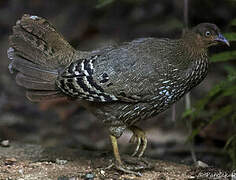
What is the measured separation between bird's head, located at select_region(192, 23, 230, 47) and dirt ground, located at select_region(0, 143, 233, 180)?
5.21 ft

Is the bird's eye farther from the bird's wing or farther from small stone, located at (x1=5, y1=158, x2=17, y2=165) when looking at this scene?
small stone, located at (x1=5, y1=158, x2=17, y2=165)

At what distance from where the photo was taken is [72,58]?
5926 millimetres

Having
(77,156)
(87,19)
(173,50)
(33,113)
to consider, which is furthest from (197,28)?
(87,19)

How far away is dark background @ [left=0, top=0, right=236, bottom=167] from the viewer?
8.63 m

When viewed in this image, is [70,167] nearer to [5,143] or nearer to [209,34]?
[5,143]

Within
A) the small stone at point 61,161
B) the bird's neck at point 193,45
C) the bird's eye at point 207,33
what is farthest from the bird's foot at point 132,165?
the bird's eye at point 207,33

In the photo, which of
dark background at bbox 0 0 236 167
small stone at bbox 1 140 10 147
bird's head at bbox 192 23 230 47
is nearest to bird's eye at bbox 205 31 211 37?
bird's head at bbox 192 23 230 47

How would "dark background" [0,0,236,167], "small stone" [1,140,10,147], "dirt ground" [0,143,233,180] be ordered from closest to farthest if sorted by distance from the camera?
1. "dirt ground" [0,143,233,180]
2. "small stone" [1,140,10,147]
3. "dark background" [0,0,236,167]

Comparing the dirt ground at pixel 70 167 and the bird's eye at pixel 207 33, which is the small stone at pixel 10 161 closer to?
the dirt ground at pixel 70 167

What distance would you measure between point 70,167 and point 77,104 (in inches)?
186

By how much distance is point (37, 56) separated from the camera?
5.93 m

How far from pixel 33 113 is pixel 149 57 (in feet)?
17.6

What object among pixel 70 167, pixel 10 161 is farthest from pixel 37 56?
pixel 70 167

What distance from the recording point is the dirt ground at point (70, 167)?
5.29 m
